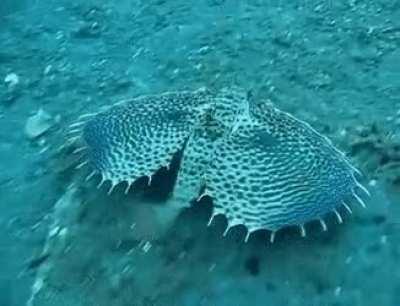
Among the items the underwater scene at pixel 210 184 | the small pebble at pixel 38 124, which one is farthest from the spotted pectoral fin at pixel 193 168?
the small pebble at pixel 38 124

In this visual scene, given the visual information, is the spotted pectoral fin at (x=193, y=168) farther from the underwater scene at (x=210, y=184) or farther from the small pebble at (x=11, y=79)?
the small pebble at (x=11, y=79)

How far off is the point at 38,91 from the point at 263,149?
6.96 ft

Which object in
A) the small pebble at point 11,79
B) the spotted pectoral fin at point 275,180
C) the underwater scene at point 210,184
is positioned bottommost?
the small pebble at point 11,79

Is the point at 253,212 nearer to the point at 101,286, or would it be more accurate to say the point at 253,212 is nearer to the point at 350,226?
the point at 350,226

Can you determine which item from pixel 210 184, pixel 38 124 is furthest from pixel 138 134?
pixel 38 124

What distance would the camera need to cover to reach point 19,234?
3.51 m

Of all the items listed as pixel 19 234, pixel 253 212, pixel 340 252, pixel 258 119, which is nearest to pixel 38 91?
pixel 19 234

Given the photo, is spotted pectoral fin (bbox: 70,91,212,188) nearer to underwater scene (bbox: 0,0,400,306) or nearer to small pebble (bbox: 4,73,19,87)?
underwater scene (bbox: 0,0,400,306)

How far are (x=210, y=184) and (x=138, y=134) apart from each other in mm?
588

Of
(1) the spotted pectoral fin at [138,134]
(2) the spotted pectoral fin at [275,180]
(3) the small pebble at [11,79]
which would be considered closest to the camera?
(2) the spotted pectoral fin at [275,180]

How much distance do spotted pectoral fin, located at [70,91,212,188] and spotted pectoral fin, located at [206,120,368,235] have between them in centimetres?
31

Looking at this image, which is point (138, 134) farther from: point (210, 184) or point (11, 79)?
point (11, 79)

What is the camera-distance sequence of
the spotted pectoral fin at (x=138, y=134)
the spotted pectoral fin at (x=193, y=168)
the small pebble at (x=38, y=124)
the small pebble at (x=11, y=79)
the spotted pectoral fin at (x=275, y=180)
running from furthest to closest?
the small pebble at (x=11, y=79), the small pebble at (x=38, y=124), the spotted pectoral fin at (x=138, y=134), the spotted pectoral fin at (x=193, y=168), the spotted pectoral fin at (x=275, y=180)

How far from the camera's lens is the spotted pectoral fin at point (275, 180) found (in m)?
2.97
